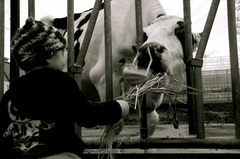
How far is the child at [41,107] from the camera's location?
1.38 metres

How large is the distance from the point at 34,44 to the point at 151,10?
1982mm

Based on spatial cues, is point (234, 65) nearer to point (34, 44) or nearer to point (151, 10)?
point (34, 44)

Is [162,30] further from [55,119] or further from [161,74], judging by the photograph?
[55,119]

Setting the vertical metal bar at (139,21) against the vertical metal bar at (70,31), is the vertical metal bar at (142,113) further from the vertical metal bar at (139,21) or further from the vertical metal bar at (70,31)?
the vertical metal bar at (70,31)

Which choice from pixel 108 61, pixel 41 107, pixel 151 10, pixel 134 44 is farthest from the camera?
pixel 151 10

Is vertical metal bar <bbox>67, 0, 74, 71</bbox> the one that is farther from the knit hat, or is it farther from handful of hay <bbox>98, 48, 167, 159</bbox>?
the knit hat

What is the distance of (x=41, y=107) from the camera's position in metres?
1.38

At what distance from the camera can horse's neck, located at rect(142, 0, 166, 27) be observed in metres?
3.06

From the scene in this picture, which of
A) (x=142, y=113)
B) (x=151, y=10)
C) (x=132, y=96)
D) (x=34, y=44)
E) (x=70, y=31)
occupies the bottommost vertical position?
(x=142, y=113)

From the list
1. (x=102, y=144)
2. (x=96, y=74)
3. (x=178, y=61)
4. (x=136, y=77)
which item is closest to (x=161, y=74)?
(x=136, y=77)

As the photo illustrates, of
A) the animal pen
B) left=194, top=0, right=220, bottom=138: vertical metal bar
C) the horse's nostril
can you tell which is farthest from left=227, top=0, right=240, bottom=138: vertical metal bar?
the horse's nostril

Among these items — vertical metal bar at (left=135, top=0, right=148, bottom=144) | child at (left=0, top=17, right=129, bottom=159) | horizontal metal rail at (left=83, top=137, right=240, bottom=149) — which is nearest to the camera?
child at (left=0, top=17, right=129, bottom=159)

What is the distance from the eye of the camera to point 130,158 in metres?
2.17

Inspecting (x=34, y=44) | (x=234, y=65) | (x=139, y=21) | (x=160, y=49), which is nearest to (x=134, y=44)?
(x=160, y=49)
